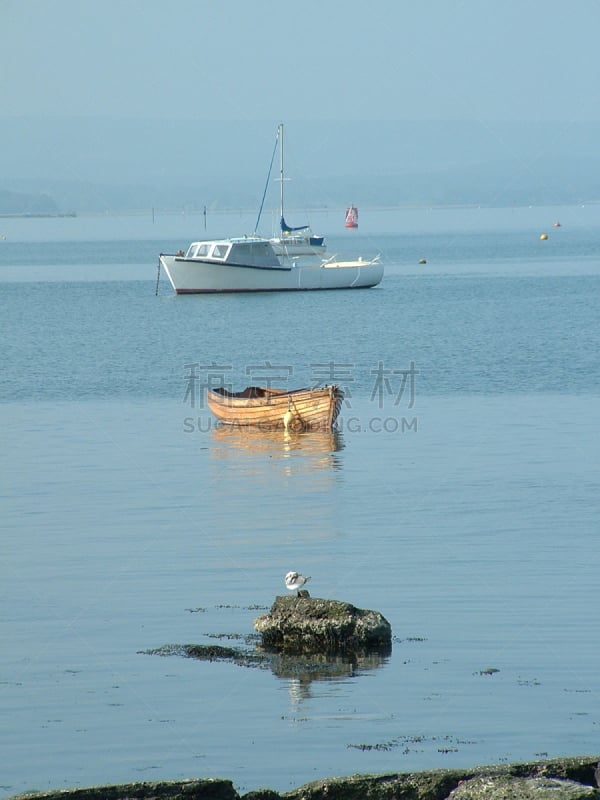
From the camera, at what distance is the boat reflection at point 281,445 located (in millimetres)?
29328

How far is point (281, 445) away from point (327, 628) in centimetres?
1644

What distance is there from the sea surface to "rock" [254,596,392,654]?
30cm

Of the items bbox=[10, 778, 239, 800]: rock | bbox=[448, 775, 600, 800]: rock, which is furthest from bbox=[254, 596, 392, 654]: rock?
bbox=[448, 775, 600, 800]: rock

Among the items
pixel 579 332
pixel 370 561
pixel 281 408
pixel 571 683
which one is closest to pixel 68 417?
pixel 281 408

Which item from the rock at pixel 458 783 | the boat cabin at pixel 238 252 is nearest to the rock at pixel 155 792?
the rock at pixel 458 783

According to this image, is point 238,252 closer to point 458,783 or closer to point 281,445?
point 281,445

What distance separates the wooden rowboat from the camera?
3234 centimetres

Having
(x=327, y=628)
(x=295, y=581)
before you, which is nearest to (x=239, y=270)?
(x=295, y=581)

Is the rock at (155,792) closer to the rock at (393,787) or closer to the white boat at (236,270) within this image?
the rock at (393,787)

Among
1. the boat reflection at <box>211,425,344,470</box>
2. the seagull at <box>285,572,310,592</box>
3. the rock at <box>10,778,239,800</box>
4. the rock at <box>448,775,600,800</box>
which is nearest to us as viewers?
the rock at <box>448,775,600,800</box>

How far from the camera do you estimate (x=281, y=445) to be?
31234mm

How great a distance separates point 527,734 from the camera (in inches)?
498

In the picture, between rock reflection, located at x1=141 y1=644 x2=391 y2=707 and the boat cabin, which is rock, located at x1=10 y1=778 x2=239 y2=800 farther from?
the boat cabin

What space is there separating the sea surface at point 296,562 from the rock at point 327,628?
30 cm
